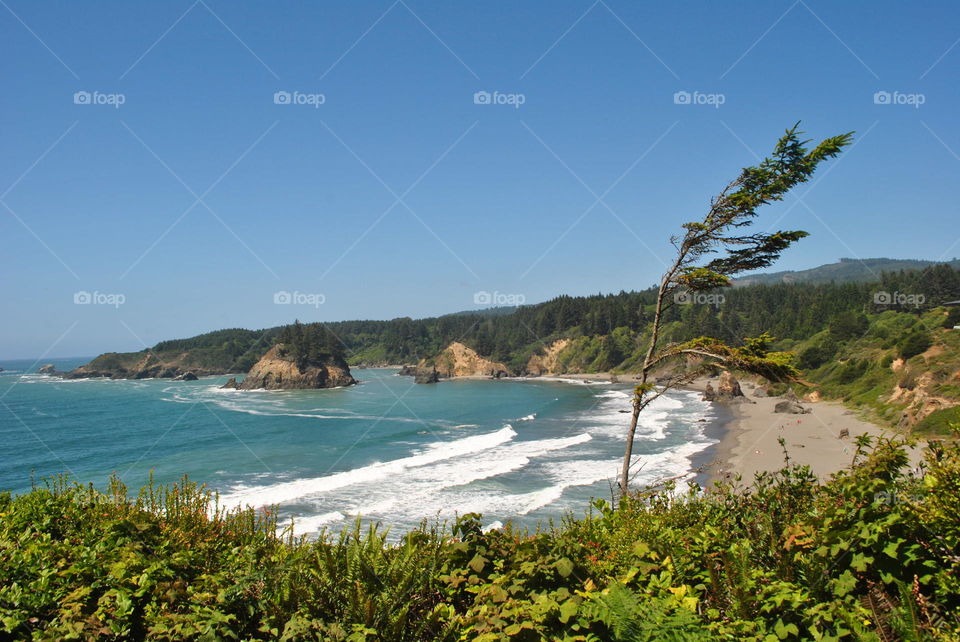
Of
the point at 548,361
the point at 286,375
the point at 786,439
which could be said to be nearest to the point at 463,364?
the point at 548,361

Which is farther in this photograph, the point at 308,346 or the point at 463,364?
the point at 463,364

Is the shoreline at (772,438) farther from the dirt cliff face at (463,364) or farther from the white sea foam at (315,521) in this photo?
the dirt cliff face at (463,364)

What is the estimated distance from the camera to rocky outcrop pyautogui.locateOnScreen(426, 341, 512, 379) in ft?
404

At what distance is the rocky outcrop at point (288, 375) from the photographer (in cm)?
9825

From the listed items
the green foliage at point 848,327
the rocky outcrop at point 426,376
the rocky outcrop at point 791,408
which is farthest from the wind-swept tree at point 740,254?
the rocky outcrop at point 426,376

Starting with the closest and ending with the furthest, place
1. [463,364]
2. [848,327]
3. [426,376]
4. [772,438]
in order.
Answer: [772,438], [848,327], [426,376], [463,364]

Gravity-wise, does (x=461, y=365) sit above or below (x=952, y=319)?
below

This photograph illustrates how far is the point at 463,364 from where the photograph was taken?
12775 cm

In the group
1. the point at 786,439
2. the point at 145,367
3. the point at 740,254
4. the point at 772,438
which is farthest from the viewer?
the point at 145,367

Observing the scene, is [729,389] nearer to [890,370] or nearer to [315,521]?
[890,370]

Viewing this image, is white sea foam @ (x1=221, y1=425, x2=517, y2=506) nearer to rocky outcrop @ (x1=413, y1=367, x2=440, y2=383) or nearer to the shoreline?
the shoreline

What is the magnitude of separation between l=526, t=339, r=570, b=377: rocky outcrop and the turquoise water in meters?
47.3

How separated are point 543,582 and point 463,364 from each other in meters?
125

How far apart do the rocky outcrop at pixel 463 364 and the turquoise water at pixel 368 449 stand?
49.5 metres
